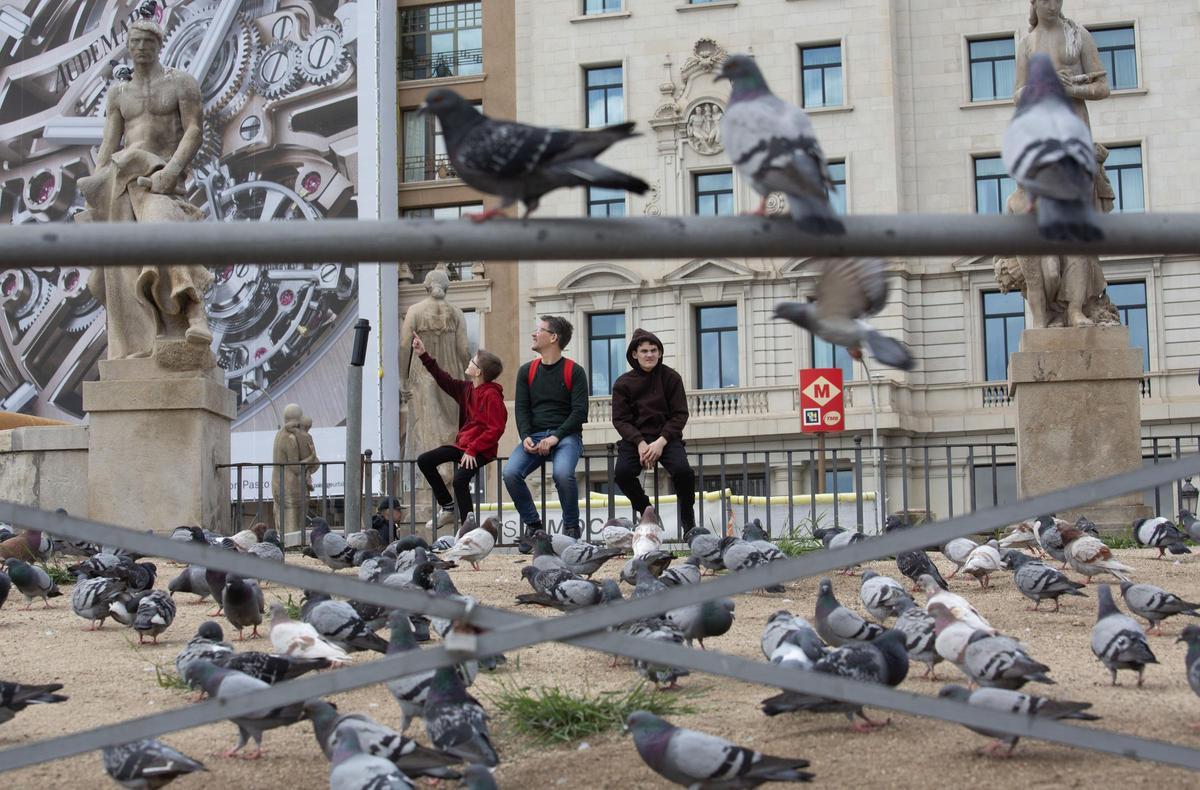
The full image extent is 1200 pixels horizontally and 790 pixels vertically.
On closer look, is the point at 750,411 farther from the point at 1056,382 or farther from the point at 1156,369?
the point at 1056,382

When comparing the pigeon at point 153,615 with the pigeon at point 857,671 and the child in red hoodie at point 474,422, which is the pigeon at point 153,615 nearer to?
the pigeon at point 857,671

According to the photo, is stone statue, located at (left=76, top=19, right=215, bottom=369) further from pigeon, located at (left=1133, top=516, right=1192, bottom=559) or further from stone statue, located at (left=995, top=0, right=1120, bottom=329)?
pigeon, located at (left=1133, top=516, right=1192, bottom=559)

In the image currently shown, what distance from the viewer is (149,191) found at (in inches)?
510

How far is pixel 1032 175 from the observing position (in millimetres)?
3670

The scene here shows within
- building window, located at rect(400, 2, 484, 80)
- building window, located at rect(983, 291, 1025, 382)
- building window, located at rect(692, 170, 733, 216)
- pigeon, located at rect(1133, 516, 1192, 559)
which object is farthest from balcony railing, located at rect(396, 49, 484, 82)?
pigeon, located at rect(1133, 516, 1192, 559)

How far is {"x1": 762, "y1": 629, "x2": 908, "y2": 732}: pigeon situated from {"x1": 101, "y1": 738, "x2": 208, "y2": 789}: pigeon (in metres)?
1.96

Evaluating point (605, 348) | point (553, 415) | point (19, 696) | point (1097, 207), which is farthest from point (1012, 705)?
point (605, 348)

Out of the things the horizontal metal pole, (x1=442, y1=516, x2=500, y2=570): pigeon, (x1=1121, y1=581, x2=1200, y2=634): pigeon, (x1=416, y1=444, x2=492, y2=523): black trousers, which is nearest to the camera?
the horizontal metal pole

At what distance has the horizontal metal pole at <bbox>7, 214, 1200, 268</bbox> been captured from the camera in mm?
3467

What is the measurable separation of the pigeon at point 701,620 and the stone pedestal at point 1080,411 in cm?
709

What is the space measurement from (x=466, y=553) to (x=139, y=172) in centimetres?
484

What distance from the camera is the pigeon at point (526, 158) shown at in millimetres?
3795

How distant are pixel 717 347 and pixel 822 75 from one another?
23.5 ft

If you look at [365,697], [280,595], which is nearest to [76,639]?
[280,595]
